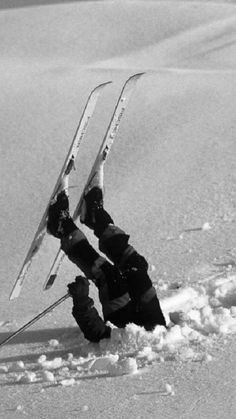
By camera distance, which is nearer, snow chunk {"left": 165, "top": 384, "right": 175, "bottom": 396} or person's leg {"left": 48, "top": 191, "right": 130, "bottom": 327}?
snow chunk {"left": 165, "top": 384, "right": 175, "bottom": 396}

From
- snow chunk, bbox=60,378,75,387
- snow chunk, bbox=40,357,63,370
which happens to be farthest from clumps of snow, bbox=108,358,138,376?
snow chunk, bbox=40,357,63,370

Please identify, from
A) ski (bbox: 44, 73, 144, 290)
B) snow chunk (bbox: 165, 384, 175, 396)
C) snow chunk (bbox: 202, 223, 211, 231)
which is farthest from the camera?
snow chunk (bbox: 202, 223, 211, 231)

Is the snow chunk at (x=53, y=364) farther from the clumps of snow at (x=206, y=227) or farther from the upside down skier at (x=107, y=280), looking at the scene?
the clumps of snow at (x=206, y=227)

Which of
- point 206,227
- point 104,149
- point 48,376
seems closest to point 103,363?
point 48,376

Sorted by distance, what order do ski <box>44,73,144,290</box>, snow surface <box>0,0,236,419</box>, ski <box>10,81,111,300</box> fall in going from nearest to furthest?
snow surface <box>0,0,236,419</box>
ski <box>10,81,111,300</box>
ski <box>44,73,144,290</box>

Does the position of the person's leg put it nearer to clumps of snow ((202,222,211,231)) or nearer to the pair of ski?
the pair of ski

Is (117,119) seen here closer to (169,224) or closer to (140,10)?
(169,224)

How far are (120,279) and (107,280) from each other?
0.22ft

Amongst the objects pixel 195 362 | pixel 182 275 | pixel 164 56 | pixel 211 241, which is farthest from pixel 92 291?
pixel 164 56

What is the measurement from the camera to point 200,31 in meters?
11.6

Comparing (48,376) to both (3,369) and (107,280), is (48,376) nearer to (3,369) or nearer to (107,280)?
(3,369)

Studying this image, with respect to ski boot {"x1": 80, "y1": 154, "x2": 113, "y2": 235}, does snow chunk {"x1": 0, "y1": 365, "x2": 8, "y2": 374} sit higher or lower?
lower

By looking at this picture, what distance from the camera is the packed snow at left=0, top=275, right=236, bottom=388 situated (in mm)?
4215

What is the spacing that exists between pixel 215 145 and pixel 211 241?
196 cm
